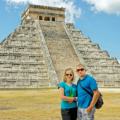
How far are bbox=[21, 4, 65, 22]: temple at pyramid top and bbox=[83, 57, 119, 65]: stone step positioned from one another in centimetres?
1173

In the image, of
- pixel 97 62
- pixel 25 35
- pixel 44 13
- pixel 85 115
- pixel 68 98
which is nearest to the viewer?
pixel 85 115

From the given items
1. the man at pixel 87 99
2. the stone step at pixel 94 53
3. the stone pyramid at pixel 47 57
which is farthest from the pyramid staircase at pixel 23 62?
the man at pixel 87 99

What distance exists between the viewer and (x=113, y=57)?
24312 millimetres

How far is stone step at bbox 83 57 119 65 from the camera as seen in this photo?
74.3 feet

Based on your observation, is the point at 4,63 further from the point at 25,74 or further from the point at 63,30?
the point at 63,30

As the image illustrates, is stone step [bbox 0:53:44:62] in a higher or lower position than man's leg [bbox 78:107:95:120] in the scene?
higher

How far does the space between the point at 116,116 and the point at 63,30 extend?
21.7m

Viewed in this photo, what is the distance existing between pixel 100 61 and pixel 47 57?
660 cm

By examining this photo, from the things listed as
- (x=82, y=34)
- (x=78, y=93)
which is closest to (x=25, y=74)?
(x=82, y=34)

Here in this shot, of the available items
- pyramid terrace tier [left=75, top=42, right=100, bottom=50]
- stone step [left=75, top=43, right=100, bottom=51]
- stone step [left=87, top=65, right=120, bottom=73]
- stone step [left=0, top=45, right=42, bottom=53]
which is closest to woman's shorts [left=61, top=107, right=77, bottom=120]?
stone step [left=87, top=65, right=120, bottom=73]

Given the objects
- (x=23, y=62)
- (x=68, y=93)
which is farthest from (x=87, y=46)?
(x=68, y=93)

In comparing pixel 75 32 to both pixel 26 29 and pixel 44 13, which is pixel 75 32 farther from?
pixel 26 29

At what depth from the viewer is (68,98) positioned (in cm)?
367

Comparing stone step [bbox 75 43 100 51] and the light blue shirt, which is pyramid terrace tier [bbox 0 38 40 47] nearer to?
stone step [bbox 75 43 100 51]
